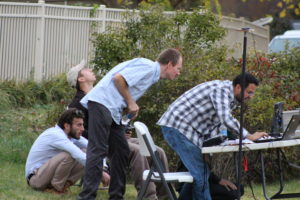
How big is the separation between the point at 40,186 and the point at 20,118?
4755 mm

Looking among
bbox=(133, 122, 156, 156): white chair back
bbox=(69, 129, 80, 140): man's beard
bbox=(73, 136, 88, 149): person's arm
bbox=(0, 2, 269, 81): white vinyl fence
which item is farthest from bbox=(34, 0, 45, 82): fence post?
bbox=(133, 122, 156, 156): white chair back

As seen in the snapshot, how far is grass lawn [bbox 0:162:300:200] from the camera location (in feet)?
26.3

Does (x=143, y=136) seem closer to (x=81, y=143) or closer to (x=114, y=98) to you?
(x=114, y=98)

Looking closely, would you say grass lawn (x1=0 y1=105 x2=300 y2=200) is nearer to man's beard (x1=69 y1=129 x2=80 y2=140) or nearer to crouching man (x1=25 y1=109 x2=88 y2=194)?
crouching man (x1=25 y1=109 x2=88 y2=194)

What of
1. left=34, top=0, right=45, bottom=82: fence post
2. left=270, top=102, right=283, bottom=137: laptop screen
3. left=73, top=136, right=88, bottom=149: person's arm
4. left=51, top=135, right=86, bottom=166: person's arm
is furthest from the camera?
left=34, top=0, right=45, bottom=82: fence post

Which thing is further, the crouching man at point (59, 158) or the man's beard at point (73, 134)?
the man's beard at point (73, 134)

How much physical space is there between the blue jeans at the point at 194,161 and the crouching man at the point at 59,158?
1.18 m

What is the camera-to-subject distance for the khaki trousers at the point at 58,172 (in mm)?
8078

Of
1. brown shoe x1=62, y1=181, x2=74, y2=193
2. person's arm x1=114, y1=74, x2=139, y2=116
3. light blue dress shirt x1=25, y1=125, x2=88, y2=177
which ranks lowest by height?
brown shoe x1=62, y1=181, x2=74, y2=193

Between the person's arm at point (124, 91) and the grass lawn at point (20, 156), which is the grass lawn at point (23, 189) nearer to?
the grass lawn at point (20, 156)

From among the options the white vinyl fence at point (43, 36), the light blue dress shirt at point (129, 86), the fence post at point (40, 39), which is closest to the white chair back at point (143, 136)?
the light blue dress shirt at point (129, 86)

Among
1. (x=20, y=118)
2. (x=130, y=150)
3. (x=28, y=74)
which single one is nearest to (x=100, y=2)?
(x=28, y=74)

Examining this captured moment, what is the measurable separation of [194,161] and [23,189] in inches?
86.5

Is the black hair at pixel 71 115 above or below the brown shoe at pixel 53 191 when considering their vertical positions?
above
